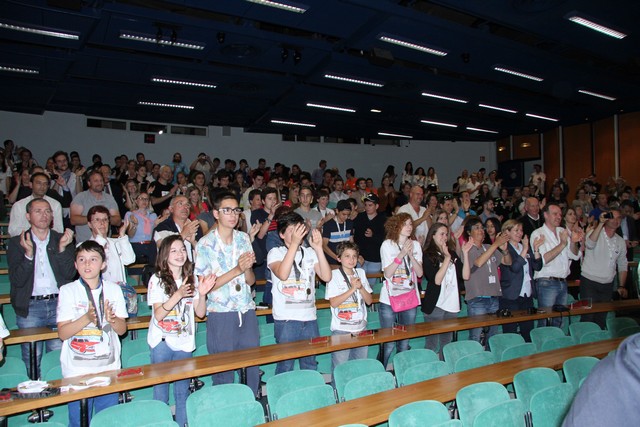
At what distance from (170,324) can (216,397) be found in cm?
76

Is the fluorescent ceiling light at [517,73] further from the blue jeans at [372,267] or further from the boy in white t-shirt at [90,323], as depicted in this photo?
the boy in white t-shirt at [90,323]

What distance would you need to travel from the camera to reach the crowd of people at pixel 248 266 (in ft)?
10.6

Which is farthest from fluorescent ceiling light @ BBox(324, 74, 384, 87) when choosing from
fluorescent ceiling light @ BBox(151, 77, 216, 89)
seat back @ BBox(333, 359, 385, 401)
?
seat back @ BBox(333, 359, 385, 401)

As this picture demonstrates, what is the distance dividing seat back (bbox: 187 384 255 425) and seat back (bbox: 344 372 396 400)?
64 cm

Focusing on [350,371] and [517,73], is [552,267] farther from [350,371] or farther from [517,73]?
[517,73]

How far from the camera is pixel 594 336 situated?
14.5ft

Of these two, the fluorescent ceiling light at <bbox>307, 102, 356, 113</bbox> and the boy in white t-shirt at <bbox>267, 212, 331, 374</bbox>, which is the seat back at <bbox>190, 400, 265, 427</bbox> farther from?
the fluorescent ceiling light at <bbox>307, 102, 356, 113</bbox>

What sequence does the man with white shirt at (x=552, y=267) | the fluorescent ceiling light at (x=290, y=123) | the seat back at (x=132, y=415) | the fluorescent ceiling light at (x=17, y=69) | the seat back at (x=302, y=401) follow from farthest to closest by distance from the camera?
1. the fluorescent ceiling light at (x=290, y=123)
2. the fluorescent ceiling light at (x=17, y=69)
3. the man with white shirt at (x=552, y=267)
4. the seat back at (x=302, y=401)
5. the seat back at (x=132, y=415)

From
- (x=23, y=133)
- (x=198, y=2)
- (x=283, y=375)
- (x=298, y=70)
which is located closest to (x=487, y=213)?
(x=298, y=70)

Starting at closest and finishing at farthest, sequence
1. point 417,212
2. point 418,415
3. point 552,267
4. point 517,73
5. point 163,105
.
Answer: point 418,415 < point 552,267 < point 417,212 < point 517,73 < point 163,105

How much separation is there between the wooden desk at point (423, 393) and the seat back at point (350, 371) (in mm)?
367

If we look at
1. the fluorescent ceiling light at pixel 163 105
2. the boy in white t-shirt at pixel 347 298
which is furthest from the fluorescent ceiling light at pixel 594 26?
the fluorescent ceiling light at pixel 163 105

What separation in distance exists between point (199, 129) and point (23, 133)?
4698mm

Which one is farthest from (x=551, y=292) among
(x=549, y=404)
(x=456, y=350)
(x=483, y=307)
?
(x=549, y=404)
